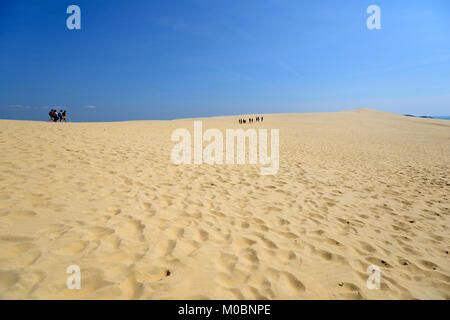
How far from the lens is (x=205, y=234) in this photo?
11.9 ft

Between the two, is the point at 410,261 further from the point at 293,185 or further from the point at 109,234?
the point at 109,234

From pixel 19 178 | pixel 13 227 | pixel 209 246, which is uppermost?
pixel 19 178

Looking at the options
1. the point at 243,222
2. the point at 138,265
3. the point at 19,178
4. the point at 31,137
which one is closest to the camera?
the point at 138,265

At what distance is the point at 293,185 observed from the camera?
672cm

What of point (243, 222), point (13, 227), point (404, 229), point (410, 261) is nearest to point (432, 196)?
point (404, 229)

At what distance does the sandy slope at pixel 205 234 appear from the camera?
254 centimetres

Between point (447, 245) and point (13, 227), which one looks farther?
point (447, 245)

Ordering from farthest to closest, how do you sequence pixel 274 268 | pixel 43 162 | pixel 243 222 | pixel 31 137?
1. pixel 31 137
2. pixel 43 162
3. pixel 243 222
4. pixel 274 268

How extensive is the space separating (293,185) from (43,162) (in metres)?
7.90

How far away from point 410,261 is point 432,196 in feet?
15.6

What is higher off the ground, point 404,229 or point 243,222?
point 243,222

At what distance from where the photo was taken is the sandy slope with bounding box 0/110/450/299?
2.54 metres

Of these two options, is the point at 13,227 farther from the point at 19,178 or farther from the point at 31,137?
the point at 31,137

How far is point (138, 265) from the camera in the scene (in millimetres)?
2725
